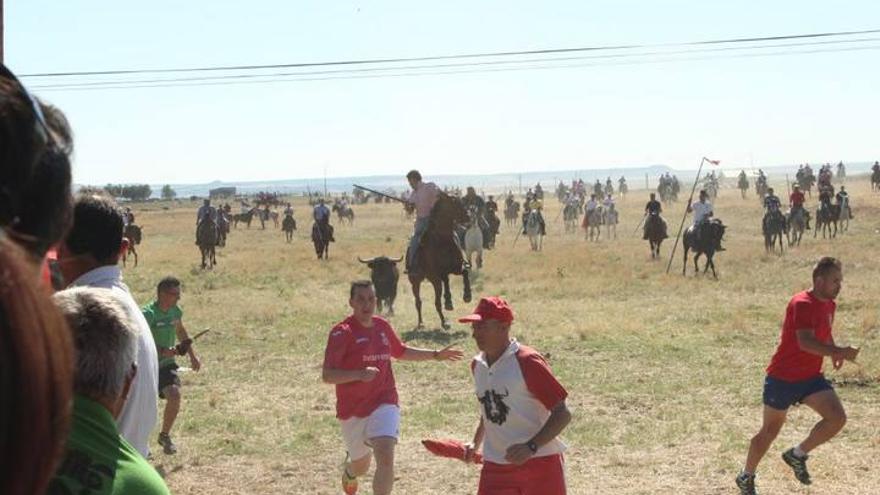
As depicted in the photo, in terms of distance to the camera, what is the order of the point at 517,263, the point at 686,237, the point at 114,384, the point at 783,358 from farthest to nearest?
1. the point at 517,263
2. the point at 686,237
3. the point at 783,358
4. the point at 114,384

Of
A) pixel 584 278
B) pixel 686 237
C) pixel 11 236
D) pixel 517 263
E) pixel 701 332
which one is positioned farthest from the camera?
pixel 517 263

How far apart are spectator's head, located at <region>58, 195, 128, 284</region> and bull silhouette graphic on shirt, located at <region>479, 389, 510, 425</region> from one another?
2.45 meters

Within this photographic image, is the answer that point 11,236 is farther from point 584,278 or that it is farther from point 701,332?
point 584,278

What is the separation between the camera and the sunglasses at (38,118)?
4.38ft

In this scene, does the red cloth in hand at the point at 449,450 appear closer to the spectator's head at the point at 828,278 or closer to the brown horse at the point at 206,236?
the spectator's head at the point at 828,278

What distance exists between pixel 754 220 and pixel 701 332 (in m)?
37.4

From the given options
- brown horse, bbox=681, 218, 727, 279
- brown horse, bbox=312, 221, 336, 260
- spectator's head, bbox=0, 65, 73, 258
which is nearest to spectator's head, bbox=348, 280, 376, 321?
spectator's head, bbox=0, 65, 73, 258

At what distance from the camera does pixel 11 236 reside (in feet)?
4.05

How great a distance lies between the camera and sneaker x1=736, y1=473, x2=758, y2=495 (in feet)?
26.9

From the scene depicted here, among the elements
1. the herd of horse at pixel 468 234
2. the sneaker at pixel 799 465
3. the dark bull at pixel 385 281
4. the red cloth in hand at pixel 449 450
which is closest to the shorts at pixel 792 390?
the sneaker at pixel 799 465

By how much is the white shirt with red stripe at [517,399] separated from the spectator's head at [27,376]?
14.8 ft

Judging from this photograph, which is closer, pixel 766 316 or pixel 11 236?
pixel 11 236

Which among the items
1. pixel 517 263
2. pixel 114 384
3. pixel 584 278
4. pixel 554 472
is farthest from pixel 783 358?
pixel 517 263

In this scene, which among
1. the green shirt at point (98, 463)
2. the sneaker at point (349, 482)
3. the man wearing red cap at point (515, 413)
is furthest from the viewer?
the sneaker at point (349, 482)
